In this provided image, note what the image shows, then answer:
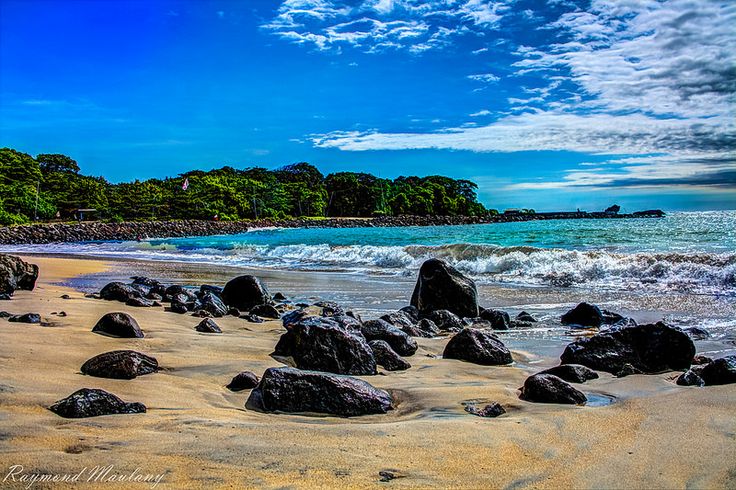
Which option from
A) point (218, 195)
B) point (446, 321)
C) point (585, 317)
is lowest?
point (446, 321)

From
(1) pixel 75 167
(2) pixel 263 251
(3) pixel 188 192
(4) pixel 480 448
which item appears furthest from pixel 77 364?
(1) pixel 75 167

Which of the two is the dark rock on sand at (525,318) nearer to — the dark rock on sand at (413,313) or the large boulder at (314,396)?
the dark rock on sand at (413,313)

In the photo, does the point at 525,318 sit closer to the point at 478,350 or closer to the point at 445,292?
the point at 445,292

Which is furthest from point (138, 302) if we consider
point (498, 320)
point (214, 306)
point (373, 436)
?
point (373, 436)

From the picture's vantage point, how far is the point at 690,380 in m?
4.35

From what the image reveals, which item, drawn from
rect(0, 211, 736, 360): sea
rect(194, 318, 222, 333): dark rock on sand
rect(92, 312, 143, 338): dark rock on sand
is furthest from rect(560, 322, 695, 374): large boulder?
rect(92, 312, 143, 338): dark rock on sand

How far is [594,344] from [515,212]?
136759 millimetres

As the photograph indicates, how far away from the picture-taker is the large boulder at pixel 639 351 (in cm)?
504

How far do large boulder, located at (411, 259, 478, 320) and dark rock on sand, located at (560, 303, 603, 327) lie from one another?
159 cm

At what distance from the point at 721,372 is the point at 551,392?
4.68 feet

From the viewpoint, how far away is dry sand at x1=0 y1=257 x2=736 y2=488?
7.58ft

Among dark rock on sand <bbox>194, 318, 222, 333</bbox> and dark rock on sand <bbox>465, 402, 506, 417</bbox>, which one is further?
dark rock on sand <bbox>194, 318, 222, 333</bbox>

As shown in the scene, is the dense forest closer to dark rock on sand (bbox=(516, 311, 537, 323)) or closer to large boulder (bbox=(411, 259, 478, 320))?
large boulder (bbox=(411, 259, 478, 320))

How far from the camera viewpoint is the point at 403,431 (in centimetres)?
296
